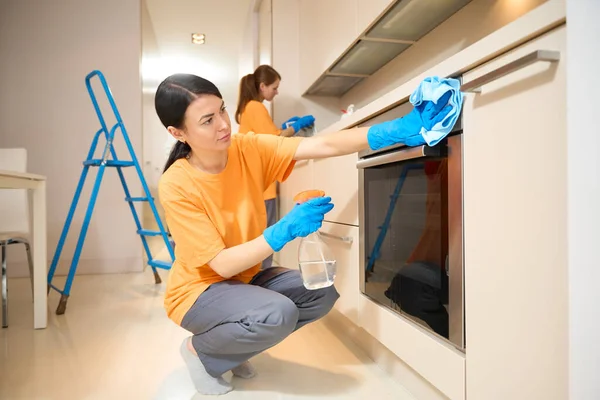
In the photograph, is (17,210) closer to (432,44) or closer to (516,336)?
(432,44)

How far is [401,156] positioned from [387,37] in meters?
1.01

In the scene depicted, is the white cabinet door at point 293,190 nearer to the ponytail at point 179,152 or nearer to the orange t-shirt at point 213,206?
the orange t-shirt at point 213,206

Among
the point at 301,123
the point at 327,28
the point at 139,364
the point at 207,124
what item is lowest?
the point at 139,364

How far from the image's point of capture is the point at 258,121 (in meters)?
2.50

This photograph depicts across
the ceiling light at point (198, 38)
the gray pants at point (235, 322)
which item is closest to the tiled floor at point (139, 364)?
the gray pants at point (235, 322)

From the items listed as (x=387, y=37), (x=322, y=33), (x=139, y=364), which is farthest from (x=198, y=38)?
(x=139, y=364)

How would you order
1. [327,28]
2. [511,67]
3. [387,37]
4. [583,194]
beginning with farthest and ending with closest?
[327,28]
[387,37]
[511,67]
[583,194]

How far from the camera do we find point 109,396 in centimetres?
127

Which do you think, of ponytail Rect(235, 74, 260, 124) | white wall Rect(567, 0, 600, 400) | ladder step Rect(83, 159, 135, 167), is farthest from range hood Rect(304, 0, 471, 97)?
ladder step Rect(83, 159, 135, 167)

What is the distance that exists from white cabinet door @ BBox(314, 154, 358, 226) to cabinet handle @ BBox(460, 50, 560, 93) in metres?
0.65

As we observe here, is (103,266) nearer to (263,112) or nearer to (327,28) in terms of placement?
(263,112)

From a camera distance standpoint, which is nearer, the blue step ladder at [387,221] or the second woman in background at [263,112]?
the blue step ladder at [387,221]

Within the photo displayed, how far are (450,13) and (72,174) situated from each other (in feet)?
9.89

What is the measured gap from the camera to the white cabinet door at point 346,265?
1514 millimetres
